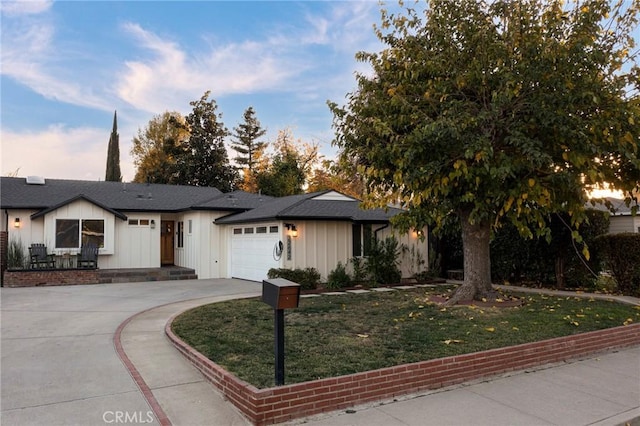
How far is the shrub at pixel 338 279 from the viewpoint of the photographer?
1304 cm

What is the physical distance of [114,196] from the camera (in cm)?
1892

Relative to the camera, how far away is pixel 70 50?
13539 mm

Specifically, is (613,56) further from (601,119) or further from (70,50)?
(70,50)

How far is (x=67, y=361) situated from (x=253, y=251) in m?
9.78

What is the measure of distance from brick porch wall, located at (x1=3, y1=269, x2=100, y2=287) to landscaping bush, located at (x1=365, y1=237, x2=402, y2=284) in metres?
9.96

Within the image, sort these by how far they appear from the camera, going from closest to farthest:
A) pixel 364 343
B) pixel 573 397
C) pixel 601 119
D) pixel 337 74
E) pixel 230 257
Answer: pixel 573 397
pixel 364 343
pixel 601 119
pixel 230 257
pixel 337 74

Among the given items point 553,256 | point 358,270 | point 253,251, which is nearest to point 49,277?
point 253,251

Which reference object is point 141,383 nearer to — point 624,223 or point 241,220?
point 241,220

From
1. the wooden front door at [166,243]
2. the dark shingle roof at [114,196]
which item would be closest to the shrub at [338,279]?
the dark shingle roof at [114,196]

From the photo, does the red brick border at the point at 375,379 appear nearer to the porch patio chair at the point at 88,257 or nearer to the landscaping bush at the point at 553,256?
the landscaping bush at the point at 553,256

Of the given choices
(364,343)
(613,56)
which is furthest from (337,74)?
(364,343)

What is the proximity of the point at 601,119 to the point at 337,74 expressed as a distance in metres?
13.2

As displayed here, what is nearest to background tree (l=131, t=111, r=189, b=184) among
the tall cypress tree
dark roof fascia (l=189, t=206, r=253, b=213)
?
the tall cypress tree

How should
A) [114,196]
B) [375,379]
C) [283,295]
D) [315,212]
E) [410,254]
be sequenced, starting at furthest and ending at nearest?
[114,196]
[410,254]
[315,212]
[375,379]
[283,295]
